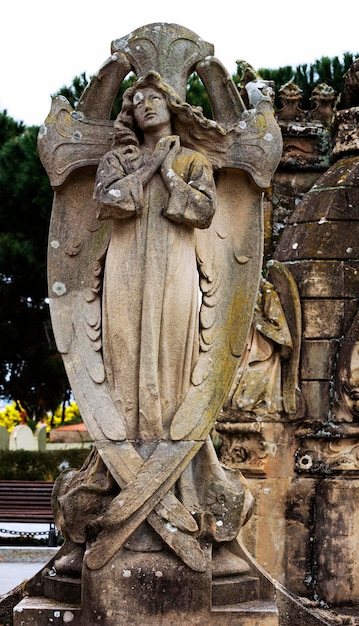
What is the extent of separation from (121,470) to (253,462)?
357cm

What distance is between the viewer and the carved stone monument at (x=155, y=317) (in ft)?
20.8

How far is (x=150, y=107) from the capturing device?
675 centimetres

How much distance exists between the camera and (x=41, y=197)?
26.1 metres

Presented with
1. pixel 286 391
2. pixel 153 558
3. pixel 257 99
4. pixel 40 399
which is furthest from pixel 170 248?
pixel 40 399

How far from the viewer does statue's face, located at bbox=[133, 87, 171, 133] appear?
6762mm

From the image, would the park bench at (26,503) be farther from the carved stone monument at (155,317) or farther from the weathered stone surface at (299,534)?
the carved stone monument at (155,317)

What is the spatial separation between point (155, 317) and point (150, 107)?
109 centimetres

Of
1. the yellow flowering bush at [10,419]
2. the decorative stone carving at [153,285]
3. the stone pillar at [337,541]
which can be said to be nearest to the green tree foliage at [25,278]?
the yellow flowering bush at [10,419]

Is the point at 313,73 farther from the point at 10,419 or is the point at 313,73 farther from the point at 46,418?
the point at 10,419

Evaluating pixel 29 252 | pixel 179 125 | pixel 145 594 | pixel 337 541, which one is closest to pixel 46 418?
pixel 29 252

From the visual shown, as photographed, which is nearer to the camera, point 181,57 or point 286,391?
point 181,57

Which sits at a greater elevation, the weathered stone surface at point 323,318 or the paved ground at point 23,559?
the weathered stone surface at point 323,318

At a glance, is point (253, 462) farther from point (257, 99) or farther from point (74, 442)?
point (74, 442)

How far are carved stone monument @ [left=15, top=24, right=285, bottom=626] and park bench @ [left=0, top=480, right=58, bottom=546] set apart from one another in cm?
986
